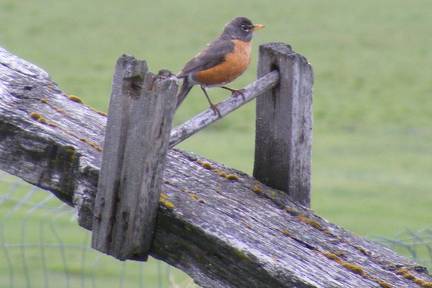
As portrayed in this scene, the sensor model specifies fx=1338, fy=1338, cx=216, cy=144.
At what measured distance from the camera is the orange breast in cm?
612

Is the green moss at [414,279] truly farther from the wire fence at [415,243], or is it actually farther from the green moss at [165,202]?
the wire fence at [415,243]

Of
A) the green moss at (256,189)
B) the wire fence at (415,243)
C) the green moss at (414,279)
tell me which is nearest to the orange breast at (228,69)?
the wire fence at (415,243)

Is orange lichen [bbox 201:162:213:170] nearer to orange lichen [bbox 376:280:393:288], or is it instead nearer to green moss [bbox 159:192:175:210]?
green moss [bbox 159:192:175:210]

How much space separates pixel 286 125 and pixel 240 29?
9.64 feet

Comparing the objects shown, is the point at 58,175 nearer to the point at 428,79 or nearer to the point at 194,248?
the point at 194,248

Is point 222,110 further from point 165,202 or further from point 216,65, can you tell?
point 216,65

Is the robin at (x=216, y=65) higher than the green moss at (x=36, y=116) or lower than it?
higher

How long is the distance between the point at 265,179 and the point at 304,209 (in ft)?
0.92

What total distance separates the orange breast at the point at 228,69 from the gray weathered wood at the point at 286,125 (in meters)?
1.95

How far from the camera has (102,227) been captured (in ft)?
11.1

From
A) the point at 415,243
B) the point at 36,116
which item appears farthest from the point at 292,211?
the point at 415,243

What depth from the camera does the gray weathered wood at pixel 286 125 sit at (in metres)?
4.00

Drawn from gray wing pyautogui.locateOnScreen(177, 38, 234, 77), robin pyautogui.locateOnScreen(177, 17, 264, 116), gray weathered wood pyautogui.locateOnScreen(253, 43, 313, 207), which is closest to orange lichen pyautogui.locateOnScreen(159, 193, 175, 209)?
gray weathered wood pyautogui.locateOnScreen(253, 43, 313, 207)

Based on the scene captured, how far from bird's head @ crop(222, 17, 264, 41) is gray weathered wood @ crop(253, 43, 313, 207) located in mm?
2515
